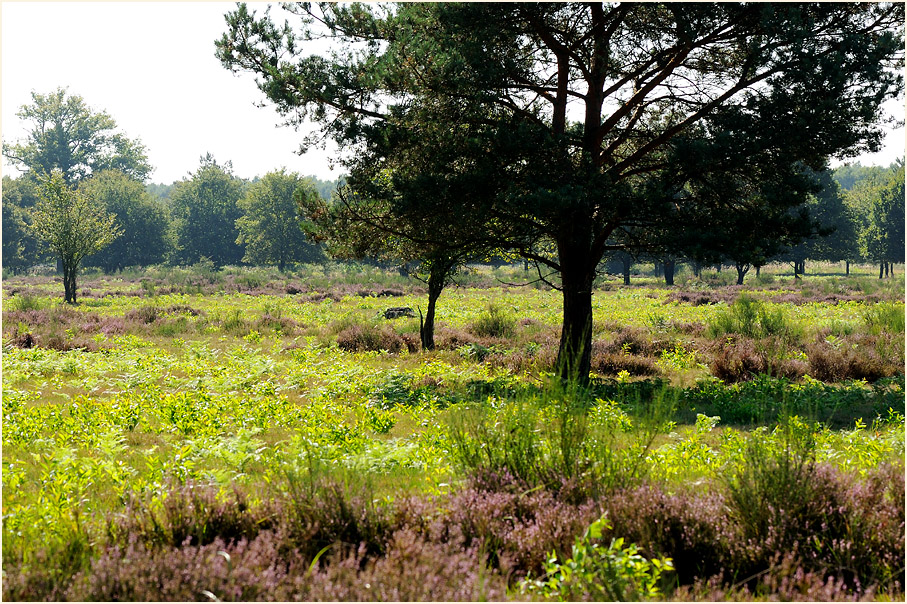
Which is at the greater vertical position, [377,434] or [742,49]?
[742,49]

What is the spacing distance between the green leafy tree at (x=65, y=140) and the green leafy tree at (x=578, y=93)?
303 feet

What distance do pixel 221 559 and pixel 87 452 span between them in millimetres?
4255

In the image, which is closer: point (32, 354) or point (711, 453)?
point (711, 453)

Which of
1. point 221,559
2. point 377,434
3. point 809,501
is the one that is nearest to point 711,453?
point 809,501

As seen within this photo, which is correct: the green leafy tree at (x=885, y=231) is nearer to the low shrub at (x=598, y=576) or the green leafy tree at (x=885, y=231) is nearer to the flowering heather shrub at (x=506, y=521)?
the flowering heather shrub at (x=506, y=521)

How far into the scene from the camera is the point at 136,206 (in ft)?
242

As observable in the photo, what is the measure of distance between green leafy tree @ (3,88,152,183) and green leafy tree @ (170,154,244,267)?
1622 centimetres

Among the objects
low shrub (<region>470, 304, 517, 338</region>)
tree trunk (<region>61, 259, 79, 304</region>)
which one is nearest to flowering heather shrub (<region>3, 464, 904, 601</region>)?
low shrub (<region>470, 304, 517, 338</region>)

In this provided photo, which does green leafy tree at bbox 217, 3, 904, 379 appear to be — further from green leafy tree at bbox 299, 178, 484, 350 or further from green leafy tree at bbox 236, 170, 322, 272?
green leafy tree at bbox 236, 170, 322, 272

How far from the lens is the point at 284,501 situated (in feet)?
13.1

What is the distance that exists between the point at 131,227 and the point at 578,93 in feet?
239

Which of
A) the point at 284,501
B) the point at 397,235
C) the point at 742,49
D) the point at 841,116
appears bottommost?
the point at 284,501

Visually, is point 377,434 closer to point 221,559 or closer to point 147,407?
point 147,407

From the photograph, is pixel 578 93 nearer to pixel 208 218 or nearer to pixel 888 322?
pixel 888 322
